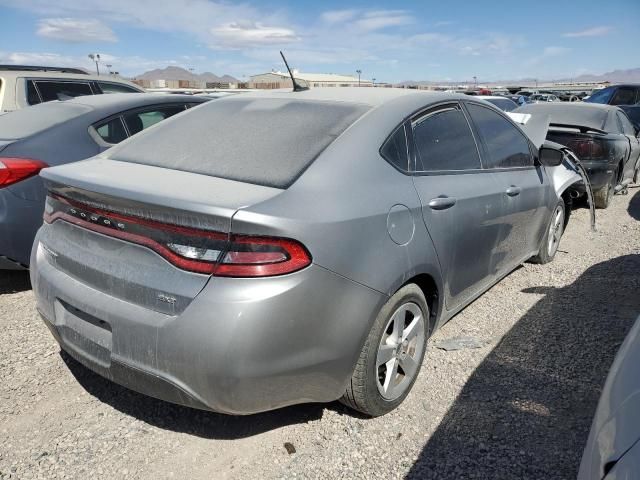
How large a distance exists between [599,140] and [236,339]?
21.4ft

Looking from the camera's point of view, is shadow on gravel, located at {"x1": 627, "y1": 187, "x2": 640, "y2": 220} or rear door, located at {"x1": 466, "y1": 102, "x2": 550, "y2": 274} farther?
shadow on gravel, located at {"x1": 627, "y1": 187, "x2": 640, "y2": 220}

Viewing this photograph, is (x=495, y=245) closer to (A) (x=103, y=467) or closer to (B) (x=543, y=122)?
(B) (x=543, y=122)

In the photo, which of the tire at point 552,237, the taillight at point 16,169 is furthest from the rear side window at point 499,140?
the taillight at point 16,169

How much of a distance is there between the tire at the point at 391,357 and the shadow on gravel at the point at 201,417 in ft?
0.92

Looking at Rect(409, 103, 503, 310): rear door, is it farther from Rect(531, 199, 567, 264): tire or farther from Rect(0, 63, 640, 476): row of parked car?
Rect(531, 199, 567, 264): tire

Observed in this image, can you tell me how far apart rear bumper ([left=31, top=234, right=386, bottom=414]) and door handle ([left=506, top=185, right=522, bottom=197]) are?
5.47 ft

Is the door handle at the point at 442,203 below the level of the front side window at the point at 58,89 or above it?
below

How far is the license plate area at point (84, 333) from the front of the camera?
80.0 inches

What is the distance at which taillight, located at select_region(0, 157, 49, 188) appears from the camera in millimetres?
3400

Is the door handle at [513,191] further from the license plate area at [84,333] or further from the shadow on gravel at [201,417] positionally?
the license plate area at [84,333]

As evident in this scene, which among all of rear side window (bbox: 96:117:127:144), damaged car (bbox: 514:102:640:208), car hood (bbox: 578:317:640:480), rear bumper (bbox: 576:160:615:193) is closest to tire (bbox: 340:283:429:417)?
car hood (bbox: 578:317:640:480)

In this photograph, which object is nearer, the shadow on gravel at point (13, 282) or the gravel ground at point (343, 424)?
the gravel ground at point (343, 424)

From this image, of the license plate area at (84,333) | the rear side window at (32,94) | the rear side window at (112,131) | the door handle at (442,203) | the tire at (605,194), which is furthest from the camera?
the tire at (605,194)

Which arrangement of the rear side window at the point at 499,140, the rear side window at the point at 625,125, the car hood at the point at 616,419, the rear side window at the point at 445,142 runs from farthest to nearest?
the rear side window at the point at 625,125
the rear side window at the point at 499,140
the rear side window at the point at 445,142
the car hood at the point at 616,419
